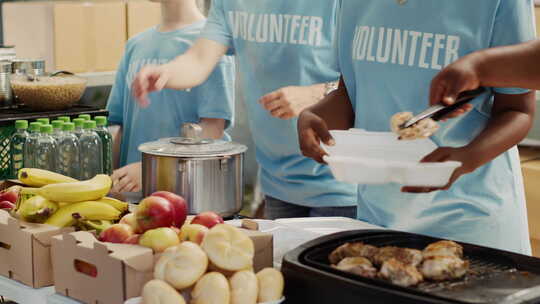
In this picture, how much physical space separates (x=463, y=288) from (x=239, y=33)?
59.7 inches

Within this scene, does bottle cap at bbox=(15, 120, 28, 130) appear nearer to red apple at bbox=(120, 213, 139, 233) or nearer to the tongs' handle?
red apple at bbox=(120, 213, 139, 233)

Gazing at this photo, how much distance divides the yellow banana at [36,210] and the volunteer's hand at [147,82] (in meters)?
0.56

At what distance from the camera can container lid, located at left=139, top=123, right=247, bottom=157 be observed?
2.35m

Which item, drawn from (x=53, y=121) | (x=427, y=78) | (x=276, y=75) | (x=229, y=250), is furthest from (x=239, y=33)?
(x=229, y=250)

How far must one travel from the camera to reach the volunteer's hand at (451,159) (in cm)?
169

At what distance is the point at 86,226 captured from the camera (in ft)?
6.09

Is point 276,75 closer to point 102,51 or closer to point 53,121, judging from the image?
point 53,121

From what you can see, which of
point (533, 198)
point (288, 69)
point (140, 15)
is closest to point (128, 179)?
point (288, 69)

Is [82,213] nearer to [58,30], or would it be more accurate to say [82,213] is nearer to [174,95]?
[174,95]

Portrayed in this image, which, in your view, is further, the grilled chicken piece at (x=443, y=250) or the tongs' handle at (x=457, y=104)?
the tongs' handle at (x=457, y=104)

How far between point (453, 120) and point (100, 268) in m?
0.89

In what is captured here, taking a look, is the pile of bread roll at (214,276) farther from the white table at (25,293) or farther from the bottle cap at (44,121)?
the bottle cap at (44,121)

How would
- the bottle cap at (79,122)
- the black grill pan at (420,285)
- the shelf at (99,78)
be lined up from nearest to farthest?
the black grill pan at (420,285) → the bottle cap at (79,122) → the shelf at (99,78)

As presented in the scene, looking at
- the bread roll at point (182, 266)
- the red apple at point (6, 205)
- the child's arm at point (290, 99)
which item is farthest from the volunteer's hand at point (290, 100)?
the bread roll at point (182, 266)
